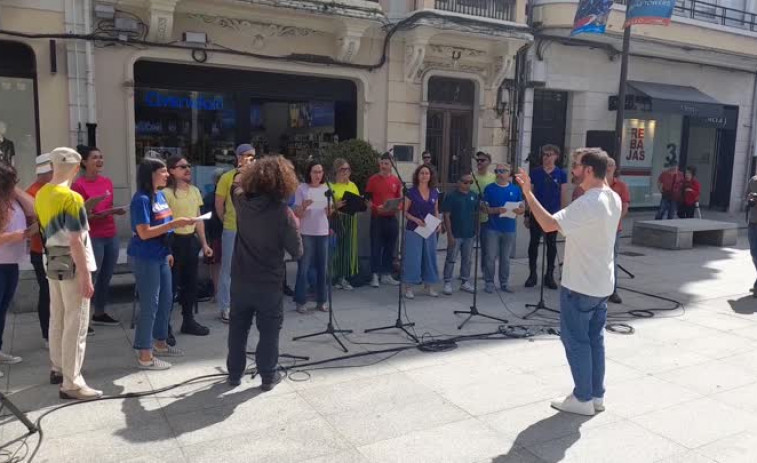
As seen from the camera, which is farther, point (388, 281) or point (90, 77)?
point (90, 77)

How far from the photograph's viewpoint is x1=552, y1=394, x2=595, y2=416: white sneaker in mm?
4344

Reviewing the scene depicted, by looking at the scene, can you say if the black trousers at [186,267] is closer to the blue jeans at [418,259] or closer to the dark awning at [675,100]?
the blue jeans at [418,259]

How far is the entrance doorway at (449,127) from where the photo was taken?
12977 millimetres

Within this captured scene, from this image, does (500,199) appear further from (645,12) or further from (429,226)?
(645,12)

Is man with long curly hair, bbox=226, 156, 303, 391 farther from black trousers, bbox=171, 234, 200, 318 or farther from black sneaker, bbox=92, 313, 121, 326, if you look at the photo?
black sneaker, bbox=92, 313, 121, 326

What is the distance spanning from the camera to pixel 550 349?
19.2ft

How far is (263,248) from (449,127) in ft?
31.0

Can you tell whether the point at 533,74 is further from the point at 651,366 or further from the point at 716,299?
the point at 651,366

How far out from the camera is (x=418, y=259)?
7586 millimetres

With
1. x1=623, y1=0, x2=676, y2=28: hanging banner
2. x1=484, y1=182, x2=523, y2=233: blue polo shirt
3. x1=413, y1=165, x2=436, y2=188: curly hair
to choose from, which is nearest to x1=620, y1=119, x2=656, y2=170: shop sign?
x1=623, y1=0, x2=676, y2=28: hanging banner

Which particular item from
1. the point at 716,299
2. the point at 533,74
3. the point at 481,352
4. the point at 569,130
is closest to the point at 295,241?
the point at 481,352

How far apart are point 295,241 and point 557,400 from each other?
2.27 meters

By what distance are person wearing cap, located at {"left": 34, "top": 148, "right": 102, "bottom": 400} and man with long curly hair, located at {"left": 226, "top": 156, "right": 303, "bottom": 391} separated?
3.42 feet

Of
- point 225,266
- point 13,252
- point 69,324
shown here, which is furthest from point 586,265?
point 13,252
